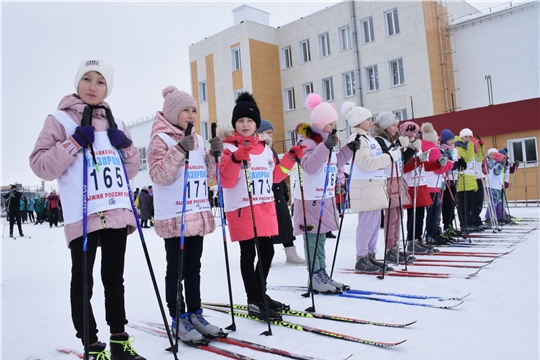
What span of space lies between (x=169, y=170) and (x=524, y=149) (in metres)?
16.8

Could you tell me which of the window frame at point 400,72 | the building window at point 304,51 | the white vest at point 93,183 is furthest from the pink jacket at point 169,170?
the building window at point 304,51

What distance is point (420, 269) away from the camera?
5320 mm

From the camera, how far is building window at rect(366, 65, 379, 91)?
2167 centimetres

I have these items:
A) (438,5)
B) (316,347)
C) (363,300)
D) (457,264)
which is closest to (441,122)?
(438,5)

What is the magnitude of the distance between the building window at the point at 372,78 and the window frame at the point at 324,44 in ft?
7.92

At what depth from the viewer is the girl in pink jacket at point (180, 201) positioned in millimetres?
3186

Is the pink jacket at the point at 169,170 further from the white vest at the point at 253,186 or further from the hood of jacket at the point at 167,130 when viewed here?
the white vest at the point at 253,186

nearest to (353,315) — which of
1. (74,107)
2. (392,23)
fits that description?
(74,107)

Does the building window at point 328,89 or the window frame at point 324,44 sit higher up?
the window frame at point 324,44

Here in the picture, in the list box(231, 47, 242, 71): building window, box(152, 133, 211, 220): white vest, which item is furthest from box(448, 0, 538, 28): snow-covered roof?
box(152, 133, 211, 220): white vest

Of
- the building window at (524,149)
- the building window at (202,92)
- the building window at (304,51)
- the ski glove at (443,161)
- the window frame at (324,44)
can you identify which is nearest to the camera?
the ski glove at (443,161)

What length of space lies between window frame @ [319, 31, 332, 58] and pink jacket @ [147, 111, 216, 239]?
68.8 feet

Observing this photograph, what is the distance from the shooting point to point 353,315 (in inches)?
141

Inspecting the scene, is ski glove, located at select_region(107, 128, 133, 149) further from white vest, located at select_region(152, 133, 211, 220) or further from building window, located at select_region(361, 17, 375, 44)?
building window, located at select_region(361, 17, 375, 44)
